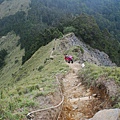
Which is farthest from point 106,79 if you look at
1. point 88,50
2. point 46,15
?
point 46,15

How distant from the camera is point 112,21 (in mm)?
152500

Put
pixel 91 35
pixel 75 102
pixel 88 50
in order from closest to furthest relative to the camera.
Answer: pixel 75 102 → pixel 88 50 → pixel 91 35

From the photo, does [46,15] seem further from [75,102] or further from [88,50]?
[75,102]

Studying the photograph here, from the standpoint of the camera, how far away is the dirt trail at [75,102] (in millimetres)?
12250

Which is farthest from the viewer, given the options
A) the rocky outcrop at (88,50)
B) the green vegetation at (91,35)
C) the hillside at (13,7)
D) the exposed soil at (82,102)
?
the hillside at (13,7)

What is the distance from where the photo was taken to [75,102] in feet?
45.4

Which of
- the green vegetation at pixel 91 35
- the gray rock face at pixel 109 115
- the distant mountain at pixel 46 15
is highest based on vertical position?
the gray rock face at pixel 109 115

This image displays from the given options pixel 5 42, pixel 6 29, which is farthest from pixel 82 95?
pixel 6 29

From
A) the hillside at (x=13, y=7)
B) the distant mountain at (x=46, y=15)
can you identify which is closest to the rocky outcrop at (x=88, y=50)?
the distant mountain at (x=46, y=15)

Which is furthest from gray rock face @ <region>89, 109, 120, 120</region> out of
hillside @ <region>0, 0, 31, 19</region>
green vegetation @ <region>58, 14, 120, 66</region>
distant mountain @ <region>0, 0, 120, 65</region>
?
hillside @ <region>0, 0, 31, 19</region>

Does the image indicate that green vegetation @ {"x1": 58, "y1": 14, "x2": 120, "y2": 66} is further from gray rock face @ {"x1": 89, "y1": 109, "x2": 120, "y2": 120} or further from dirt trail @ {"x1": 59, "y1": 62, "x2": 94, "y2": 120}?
gray rock face @ {"x1": 89, "y1": 109, "x2": 120, "y2": 120}

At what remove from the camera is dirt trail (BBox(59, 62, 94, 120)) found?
482 inches

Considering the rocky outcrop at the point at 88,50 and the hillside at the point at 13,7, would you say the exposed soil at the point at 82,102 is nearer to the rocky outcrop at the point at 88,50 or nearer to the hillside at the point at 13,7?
the rocky outcrop at the point at 88,50

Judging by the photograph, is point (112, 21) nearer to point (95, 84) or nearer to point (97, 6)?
point (97, 6)
